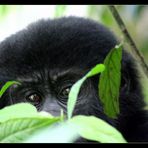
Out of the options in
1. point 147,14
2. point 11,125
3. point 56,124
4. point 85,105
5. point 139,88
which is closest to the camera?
point 56,124

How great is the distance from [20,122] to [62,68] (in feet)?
8.11

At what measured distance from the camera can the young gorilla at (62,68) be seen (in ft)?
11.6

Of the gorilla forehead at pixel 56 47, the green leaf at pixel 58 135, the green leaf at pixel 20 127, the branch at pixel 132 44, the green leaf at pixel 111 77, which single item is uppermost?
the gorilla forehead at pixel 56 47

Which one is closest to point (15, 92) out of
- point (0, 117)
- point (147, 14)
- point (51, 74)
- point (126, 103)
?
point (51, 74)

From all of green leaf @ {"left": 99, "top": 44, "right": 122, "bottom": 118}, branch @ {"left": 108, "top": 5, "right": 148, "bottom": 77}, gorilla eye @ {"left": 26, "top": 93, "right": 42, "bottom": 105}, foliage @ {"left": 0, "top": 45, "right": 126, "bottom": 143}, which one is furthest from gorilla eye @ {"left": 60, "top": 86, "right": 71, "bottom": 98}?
foliage @ {"left": 0, "top": 45, "right": 126, "bottom": 143}

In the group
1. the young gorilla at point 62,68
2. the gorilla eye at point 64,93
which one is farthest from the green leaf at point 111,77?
the gorilla eye at point 64,93

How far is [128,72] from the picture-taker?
3.74 m

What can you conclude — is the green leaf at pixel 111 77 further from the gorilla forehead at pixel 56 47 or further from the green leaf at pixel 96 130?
the gorilla forehead at pixel 56 47

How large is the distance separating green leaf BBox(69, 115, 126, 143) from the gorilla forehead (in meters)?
2.45

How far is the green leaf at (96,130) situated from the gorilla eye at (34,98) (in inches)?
99.8

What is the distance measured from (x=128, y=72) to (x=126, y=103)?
27cm

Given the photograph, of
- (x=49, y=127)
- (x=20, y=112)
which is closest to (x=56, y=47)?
(x=20, y=112)

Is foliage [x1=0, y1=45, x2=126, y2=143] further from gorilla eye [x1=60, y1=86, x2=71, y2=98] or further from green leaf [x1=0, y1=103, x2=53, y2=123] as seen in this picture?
gorilla eye [x1=60, y1=86, x2=71, y2=98]

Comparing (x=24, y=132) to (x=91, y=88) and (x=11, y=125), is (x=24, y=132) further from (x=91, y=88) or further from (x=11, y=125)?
(x=91, y=88)
